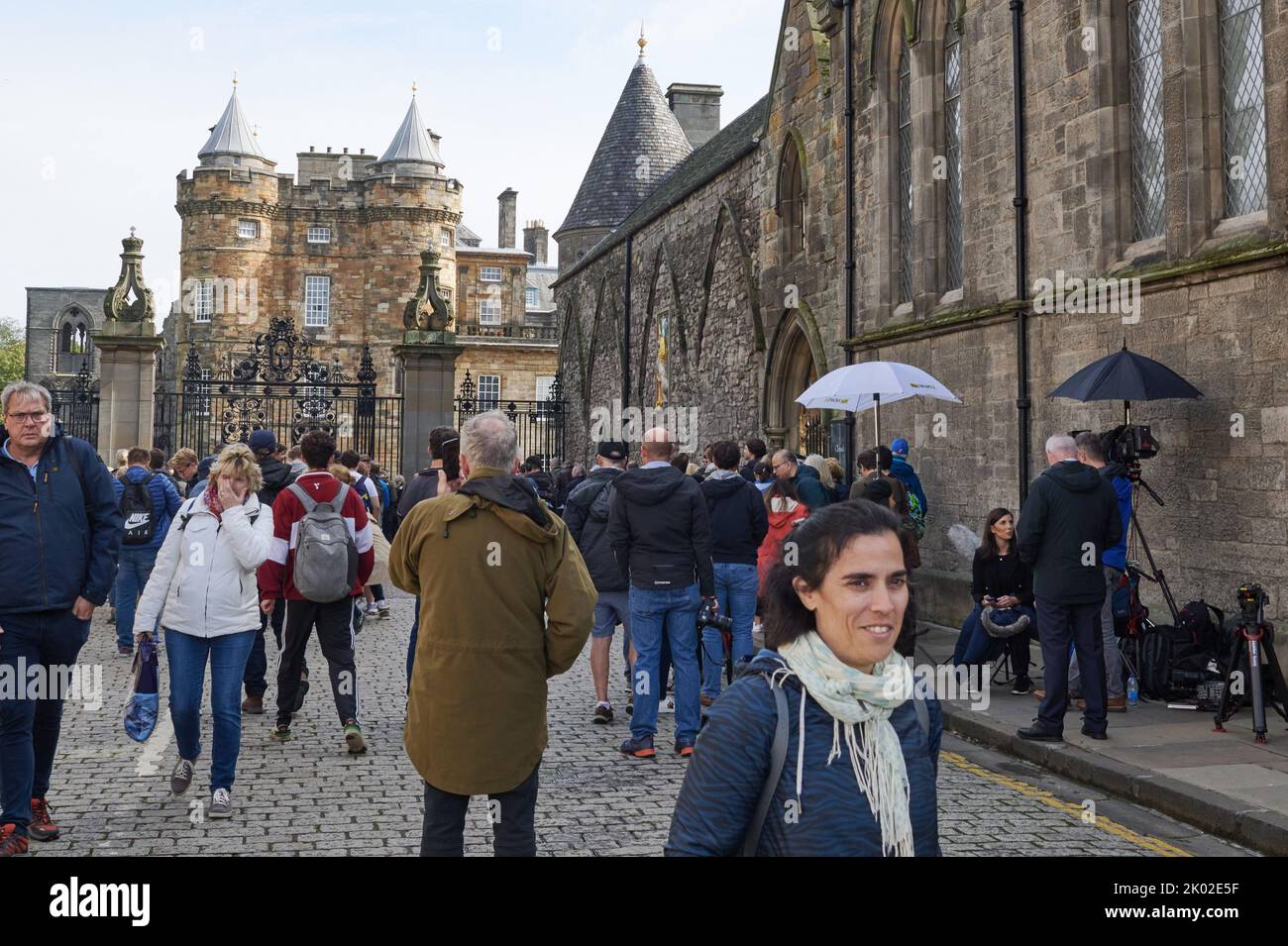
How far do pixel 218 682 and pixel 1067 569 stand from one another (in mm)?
4860

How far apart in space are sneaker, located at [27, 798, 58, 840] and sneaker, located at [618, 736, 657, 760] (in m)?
3.14

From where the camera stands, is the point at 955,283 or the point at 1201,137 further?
the point at 955,283

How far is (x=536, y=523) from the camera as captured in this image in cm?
416

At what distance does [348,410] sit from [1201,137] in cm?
4129

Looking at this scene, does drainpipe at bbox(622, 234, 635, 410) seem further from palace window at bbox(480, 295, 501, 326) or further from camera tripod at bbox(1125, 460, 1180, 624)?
palace window at bbox(480, 295, 501, 326)

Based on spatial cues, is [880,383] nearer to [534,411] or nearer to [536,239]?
[534,411]

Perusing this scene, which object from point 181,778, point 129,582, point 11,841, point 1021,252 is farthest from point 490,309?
point 11,841

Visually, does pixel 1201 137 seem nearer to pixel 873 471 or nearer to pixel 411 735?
pixel 873 471

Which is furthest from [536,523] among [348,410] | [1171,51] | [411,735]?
[348,410]

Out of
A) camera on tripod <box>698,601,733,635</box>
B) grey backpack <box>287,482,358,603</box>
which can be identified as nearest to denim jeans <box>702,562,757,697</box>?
camera on tripod <box>698,601,733,635</box>

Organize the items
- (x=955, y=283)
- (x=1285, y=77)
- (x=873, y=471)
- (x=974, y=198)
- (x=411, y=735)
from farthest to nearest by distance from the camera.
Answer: (x=955, y=283) < (x=974, y=198) < (x=873, y=471) < (x=1285, y=77) < (x=411, y=735)

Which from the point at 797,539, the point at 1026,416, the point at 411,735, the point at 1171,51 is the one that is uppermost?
the point at 1171,51

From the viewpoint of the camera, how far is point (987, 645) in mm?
9203

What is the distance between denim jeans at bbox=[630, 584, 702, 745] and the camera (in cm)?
731
